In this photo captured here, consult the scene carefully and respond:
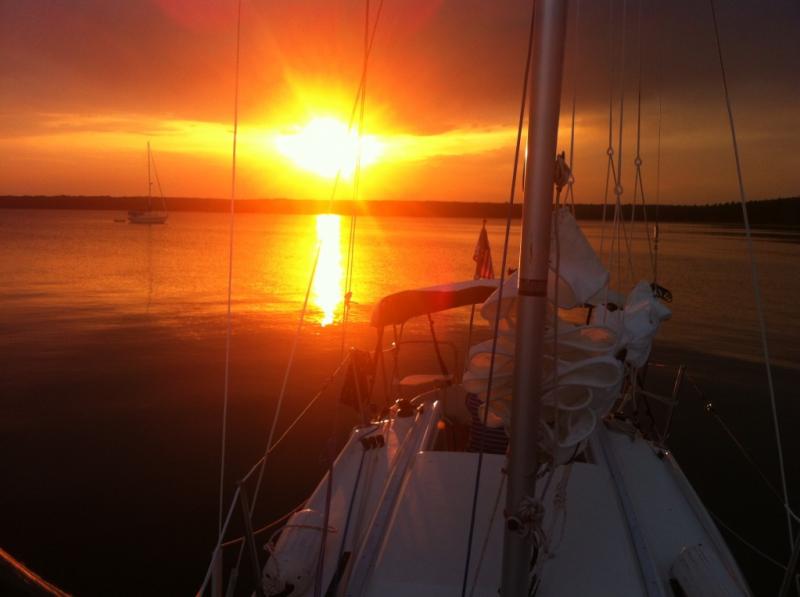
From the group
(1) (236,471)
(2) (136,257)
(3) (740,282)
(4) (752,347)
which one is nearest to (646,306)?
(1) (236,471)

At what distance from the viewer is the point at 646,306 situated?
4578 mm

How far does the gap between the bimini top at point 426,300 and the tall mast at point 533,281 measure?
8.71 ft

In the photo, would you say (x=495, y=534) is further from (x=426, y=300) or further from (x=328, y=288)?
(x=328, y=288)

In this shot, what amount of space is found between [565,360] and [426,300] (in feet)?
7.89

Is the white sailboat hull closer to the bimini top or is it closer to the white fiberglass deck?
the white fiberglass deck

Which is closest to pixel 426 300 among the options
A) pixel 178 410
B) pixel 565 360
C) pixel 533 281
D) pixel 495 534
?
pixel 495 534

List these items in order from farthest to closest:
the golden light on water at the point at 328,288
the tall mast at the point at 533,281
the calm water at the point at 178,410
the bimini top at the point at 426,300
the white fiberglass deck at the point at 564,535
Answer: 1. the golden light on water at the point at 328,288
2. the calm water at the point at 178,410
3. the bimini top at the point at 426,300
4. the white fiberglass deck at the point at 564,535
5. the tall mast at the point at 533,281

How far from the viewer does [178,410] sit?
1034 cm

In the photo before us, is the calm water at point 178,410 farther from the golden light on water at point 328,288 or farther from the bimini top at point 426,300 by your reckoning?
the bimini top at point 426,300

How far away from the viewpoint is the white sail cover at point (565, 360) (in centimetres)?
293

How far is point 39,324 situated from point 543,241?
54.8 ft

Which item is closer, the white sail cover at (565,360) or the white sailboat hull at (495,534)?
the white sail cover at (565,360)

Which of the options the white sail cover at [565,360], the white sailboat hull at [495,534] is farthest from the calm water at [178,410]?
the white sail cover at [565,360]

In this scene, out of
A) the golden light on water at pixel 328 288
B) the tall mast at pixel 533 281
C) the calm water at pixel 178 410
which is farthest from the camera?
the golden light on water at pixel 328 288
